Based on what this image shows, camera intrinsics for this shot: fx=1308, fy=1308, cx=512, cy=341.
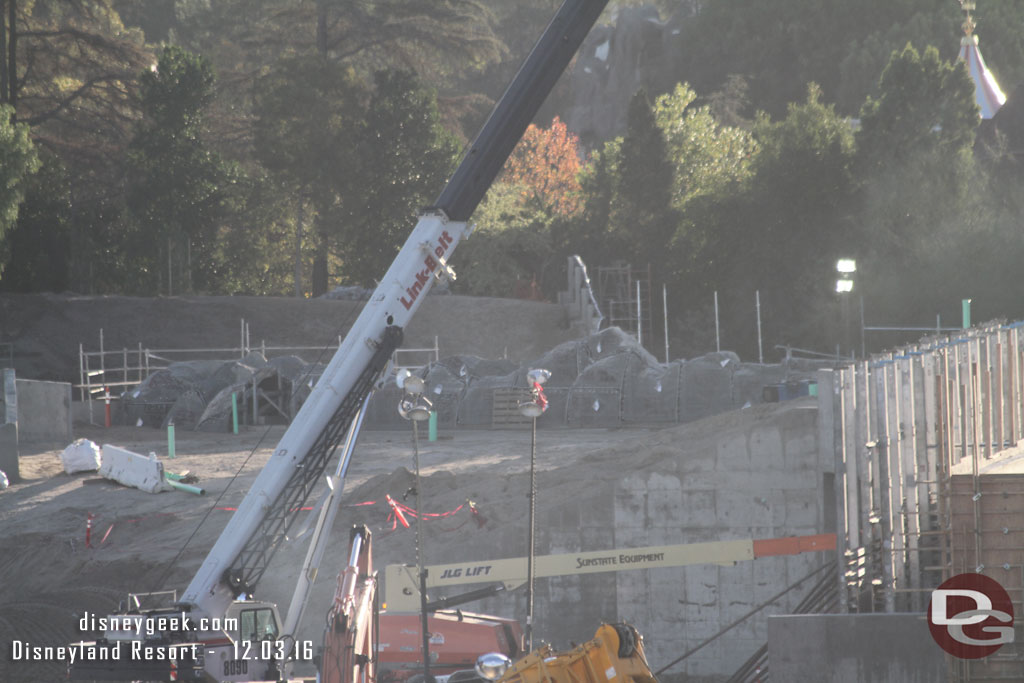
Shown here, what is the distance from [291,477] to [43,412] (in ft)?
65.0

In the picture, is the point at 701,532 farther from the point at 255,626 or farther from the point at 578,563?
the point at 255,626

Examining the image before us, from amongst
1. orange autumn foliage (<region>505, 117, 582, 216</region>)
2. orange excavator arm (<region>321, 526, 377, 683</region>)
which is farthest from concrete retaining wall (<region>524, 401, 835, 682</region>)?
orange autumn foliage (<region>505, 117, 582, 216</region>)

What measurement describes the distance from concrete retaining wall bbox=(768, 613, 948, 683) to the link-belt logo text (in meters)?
6.23

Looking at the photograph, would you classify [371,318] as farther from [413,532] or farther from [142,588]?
→ [142,588]

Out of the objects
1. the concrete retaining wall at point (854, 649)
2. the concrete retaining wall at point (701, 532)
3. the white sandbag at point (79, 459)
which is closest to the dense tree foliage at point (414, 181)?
the white sandbag at point (79, 459)

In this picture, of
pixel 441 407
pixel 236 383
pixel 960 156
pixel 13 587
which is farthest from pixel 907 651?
pixel 960 156

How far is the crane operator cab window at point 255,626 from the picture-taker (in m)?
16.0

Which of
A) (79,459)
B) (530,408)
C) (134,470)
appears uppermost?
(530,408)

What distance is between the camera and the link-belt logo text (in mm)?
17516

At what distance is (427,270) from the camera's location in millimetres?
17656

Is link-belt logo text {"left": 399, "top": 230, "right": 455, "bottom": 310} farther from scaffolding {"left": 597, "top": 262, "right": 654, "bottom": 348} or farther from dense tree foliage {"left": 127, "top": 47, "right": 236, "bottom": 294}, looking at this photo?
dense tree foliage {"left": 127, "top": 47, "right": 236, "bottom": 294}

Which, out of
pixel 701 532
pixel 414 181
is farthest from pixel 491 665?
pixel 414 181

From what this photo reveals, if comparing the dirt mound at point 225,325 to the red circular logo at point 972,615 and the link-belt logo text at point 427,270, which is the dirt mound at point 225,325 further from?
the red circular logo at point 972,615

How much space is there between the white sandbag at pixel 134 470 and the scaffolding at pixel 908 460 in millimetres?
14897
